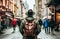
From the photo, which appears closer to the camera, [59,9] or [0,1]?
[59,9]

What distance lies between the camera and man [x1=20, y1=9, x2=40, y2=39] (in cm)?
575

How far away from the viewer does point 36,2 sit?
133250 millimetres

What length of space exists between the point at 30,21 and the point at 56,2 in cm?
3368

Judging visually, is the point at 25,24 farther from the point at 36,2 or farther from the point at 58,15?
the point at 36,2

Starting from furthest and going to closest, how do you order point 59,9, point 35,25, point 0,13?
point 0,13, point 59,9, point 35,25

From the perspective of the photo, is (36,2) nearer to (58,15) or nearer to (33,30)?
(58,15)

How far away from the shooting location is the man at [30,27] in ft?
18.9

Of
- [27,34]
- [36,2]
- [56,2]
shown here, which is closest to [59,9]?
[56,2]

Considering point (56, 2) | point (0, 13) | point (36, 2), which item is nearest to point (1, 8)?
point (0, 13)

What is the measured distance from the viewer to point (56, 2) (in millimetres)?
39094

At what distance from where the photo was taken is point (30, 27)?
5.86m

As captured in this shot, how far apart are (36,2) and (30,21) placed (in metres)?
128

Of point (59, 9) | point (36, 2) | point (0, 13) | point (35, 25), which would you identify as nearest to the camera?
point (35, 25)

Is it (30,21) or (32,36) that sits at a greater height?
(30,21)
